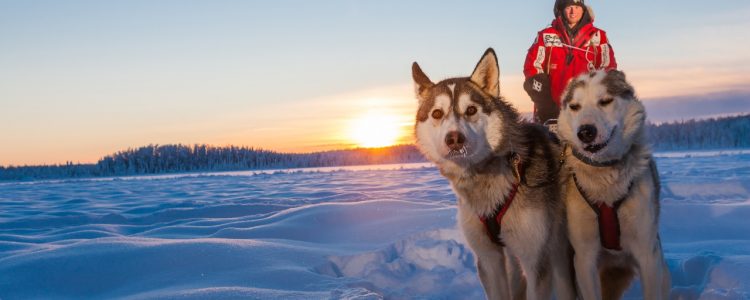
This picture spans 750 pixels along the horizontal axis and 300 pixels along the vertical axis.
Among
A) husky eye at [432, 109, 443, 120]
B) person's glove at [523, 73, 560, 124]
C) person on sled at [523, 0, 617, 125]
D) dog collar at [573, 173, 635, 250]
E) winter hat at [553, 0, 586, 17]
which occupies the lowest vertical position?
dog collar at [573, 173, 635, 250]

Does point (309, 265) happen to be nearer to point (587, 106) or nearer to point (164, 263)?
point (164, 263)

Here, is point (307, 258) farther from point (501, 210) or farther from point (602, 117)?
point (602, 117)

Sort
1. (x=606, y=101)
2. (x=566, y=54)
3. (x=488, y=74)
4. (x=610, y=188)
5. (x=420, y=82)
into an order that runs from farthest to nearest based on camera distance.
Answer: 1. (x=566, y=54)
2. (x=420, y=82)
3. (x=488, y=74)
4. (x=606, y=101)
5. (x=610, y=188)

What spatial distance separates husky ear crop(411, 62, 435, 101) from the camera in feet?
11.7

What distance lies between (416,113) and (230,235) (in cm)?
465

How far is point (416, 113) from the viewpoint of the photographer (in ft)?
11.6

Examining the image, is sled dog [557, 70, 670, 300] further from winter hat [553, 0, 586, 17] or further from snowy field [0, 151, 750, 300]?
winter hat [553, 0, 586, 17]

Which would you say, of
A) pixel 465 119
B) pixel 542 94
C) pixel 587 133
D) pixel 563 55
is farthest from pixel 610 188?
pixel 563 55

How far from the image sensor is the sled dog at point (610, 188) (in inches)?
121

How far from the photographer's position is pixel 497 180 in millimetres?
3162

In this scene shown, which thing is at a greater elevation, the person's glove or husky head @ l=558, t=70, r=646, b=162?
the person's glove

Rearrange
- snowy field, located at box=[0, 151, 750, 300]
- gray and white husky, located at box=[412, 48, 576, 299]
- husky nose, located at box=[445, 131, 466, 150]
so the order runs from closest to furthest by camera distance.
Result: husky nose, located at box=[445, 131, 466, 150] → gray and white husky, located at box=[412, 48, 576, 299] → snowy field, located at box=[0, 151, 750, 300]

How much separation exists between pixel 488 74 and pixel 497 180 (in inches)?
27.8

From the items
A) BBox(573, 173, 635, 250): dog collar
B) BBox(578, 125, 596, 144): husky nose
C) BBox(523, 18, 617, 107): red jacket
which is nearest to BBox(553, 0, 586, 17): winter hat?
BBox(523, 18, 617, 107): red jacket
